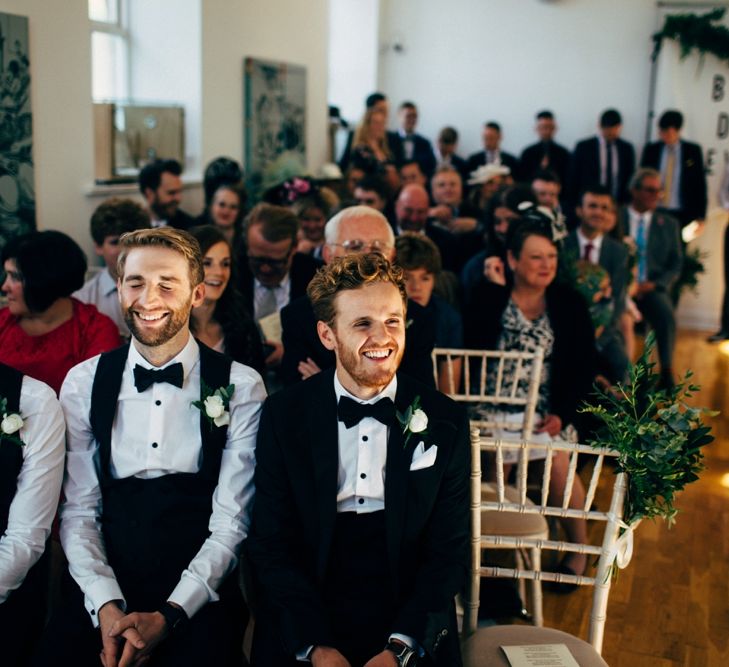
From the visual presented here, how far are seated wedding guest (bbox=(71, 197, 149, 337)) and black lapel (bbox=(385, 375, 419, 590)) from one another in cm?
207

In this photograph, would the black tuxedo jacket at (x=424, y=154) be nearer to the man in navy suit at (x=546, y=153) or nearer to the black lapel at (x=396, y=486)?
the man in navy suit at (x=546, y=153)

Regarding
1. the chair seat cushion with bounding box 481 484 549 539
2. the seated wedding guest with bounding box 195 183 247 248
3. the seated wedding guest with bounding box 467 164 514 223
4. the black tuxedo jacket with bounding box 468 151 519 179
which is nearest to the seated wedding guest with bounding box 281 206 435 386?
the chair seat cushion with bounding box 481 484 549 539

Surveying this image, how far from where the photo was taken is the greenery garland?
28.4 feet

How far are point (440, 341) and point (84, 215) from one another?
A: 2250mm

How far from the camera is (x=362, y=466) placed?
2.20 metres

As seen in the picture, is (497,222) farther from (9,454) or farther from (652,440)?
(9,454)

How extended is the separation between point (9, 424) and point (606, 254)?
12.9ft

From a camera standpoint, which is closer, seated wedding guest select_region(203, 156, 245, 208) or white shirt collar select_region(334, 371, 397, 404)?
white shirt collar select_region(334, 371, 397, 404)

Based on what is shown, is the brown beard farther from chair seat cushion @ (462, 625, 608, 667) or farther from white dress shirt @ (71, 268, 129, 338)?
white dress shirt @ (71, 268, 129, 338)

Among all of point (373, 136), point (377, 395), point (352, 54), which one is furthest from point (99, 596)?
point (352, 54)

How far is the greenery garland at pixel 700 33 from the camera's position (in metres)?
8.66


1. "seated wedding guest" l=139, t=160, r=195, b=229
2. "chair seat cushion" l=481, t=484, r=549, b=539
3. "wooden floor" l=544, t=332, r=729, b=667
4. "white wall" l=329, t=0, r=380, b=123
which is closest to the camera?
"chair seat cushion" l=481, t=484, r=549, b=539

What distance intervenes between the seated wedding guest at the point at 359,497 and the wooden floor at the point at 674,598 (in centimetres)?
119

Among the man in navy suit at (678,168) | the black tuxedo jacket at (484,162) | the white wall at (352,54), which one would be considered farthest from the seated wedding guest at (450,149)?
the man in navy suit at (678,168)
